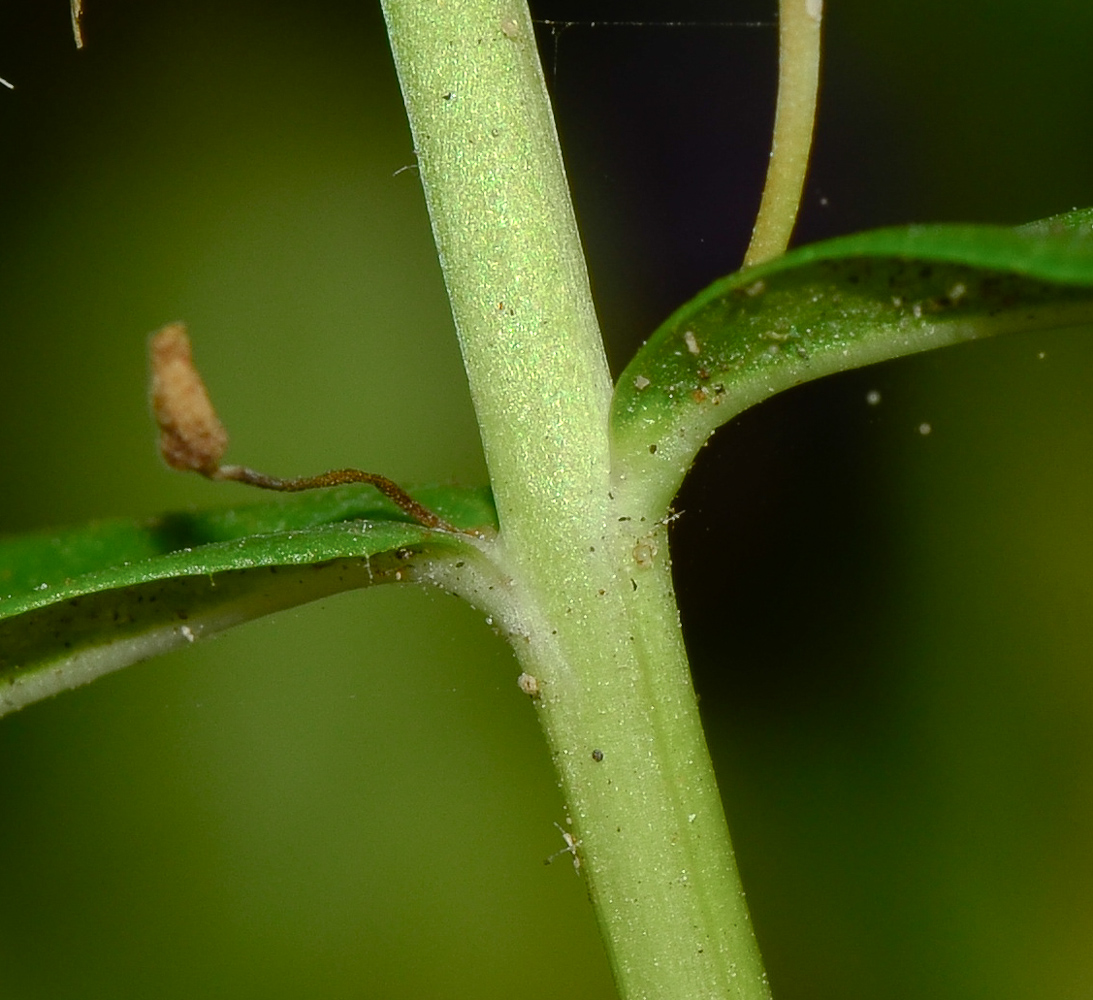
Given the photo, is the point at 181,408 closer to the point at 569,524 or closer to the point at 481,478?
the point at 569,524

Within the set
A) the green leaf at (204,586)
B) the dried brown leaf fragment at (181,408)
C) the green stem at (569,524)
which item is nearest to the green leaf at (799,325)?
the green stem at (569,524)

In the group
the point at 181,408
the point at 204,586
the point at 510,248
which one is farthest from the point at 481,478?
the point at 181,408

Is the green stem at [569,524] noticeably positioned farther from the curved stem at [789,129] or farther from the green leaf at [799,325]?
the curved stem at [789,129]

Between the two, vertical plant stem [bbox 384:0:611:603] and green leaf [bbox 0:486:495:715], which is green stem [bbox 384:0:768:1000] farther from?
green leaf [bbox 0:486:495:715]

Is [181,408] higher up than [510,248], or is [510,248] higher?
[510,248]

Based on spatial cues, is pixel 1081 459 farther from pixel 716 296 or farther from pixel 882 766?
pixel 716 296

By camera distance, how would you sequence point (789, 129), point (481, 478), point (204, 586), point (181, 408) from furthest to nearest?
point (481, 478), point (204, 586), point (789, 129), point (181, 408)

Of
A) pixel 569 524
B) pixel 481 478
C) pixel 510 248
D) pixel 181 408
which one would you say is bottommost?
pixel 569 524

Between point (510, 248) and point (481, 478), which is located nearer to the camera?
point (510, 248)
